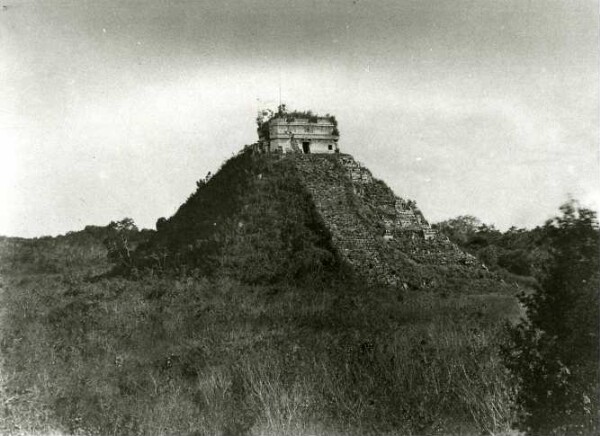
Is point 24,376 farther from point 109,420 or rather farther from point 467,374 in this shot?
point 467,374

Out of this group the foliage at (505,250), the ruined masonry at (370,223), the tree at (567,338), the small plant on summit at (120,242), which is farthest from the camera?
the small plant on summit at (120,242)

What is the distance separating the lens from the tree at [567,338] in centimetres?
584

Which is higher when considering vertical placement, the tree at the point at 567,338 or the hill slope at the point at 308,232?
the hill slope at the point at 308,232

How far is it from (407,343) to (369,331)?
1890mm

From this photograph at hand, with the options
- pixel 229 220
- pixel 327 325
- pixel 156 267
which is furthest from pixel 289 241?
pixel 327 325

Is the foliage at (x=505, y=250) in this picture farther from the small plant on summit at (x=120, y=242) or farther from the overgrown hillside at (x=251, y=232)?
the small plant on summit at (x=120, y=242)

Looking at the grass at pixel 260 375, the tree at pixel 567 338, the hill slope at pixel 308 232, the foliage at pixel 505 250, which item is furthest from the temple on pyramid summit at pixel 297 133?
the tree at pixel 567 338

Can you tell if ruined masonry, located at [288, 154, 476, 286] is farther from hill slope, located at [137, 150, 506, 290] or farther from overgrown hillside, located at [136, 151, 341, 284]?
overgrown hillside, located at [136, 151, 341, 284]

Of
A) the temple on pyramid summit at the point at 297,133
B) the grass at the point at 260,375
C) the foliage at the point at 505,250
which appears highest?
the temple on pyramid summit at the point at 297,133

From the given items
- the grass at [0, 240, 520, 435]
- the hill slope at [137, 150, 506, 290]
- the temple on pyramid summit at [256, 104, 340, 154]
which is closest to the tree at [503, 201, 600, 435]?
the grass at [0, 240, 520, 435]

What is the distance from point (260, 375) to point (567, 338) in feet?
17.8

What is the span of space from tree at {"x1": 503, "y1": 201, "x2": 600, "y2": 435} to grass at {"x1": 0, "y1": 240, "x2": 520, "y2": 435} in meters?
1.35

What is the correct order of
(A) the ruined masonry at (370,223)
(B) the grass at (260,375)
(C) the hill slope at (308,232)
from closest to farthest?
(B) the grass at (260,375) → (C) the hill slope at (308,232) → (A) the ruined masonry at (370,223)

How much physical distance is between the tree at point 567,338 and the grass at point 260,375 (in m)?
1.35
